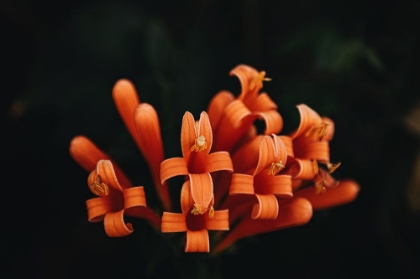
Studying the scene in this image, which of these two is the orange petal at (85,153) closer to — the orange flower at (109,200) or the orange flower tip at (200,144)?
the orange flower at (109,200)

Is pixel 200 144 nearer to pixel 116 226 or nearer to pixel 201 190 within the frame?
pixel 201 190

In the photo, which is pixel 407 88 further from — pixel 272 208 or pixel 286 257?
pixel 272 208

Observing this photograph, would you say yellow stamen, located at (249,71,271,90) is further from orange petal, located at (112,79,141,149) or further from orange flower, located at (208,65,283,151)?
orange petal, located at (112,79,141,149)

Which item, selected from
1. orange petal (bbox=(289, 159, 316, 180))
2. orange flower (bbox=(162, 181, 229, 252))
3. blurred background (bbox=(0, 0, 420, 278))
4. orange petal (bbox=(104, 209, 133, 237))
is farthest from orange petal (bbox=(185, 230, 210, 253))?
blurred background (bbox=(0, 0, 420, 278))

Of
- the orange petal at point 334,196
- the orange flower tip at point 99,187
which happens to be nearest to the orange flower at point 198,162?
the orange flower tip at point 99,187

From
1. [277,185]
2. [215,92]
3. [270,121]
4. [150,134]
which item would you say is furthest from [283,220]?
[215,92]
